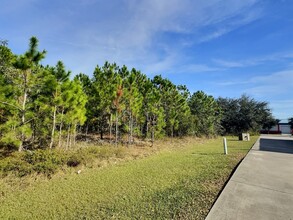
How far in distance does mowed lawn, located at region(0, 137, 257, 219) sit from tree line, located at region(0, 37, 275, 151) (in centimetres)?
289

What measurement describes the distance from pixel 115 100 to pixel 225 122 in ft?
75.7

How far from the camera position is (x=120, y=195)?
4406 millimetres

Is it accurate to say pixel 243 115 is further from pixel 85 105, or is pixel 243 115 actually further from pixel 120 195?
pixel 120 195

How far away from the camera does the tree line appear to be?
6695 mm

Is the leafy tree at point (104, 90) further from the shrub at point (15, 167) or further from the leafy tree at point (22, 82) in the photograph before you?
the shrub at point (15, 167)

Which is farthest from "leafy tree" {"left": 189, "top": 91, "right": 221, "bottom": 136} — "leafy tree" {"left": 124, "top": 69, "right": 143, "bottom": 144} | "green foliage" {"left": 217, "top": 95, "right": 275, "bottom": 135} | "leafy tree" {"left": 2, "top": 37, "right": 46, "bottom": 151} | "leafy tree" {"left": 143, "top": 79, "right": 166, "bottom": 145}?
"leafy tree" {"left": 2, "top": 37, "right": 46, "bottom": 151}

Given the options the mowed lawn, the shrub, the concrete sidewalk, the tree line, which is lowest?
the mowed lawn

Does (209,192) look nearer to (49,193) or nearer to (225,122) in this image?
(49,193)

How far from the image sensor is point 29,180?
213 inches

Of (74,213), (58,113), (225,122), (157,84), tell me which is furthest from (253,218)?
(225,122)

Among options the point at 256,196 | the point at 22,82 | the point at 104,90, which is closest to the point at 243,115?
the point at 104,90

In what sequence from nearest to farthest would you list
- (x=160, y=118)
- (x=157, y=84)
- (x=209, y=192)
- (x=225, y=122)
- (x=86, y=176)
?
(x=209, y=192) < (x=86, y=176) < (x=160, y=118) < (x=157, y=84) < (x=225, y=122)

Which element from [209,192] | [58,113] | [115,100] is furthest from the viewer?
[115,100]

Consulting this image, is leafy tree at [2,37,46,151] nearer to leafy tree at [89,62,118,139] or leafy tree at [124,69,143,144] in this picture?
leafy tree at [89,62,118,139]
